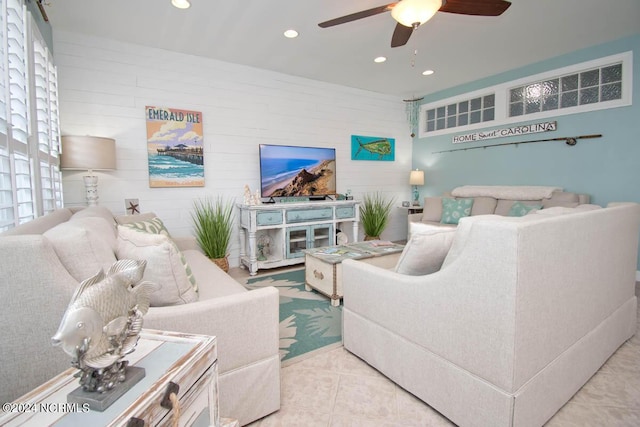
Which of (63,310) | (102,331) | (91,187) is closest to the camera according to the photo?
(102,331)

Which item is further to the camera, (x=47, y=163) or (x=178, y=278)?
(x=47, y=163)

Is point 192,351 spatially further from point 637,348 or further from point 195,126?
point 195,126

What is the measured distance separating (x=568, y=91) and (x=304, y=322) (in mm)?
4090

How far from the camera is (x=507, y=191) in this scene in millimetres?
4027

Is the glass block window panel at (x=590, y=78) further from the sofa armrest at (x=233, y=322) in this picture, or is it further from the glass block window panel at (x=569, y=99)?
the sofa armrest at (x=233, y=322)

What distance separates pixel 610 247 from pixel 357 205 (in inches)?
118

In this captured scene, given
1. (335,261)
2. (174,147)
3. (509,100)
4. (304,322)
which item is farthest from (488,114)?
(174,147)

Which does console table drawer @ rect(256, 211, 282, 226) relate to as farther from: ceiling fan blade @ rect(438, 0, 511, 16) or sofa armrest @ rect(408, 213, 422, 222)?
ceiling fan blade @ rect(438, 0, 511, 16)

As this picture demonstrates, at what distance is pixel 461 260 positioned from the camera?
125 centimetres

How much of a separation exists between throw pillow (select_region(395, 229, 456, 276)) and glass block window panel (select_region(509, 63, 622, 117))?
11.5 feet

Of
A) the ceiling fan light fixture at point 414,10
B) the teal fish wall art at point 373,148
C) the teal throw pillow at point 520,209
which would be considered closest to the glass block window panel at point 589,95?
the teal throw pillow at point 520,209

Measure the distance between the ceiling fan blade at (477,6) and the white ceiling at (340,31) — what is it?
2.11ft

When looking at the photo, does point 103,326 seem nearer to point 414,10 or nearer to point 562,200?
point 414,10

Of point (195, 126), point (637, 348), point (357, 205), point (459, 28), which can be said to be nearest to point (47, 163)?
point (195, 126)
